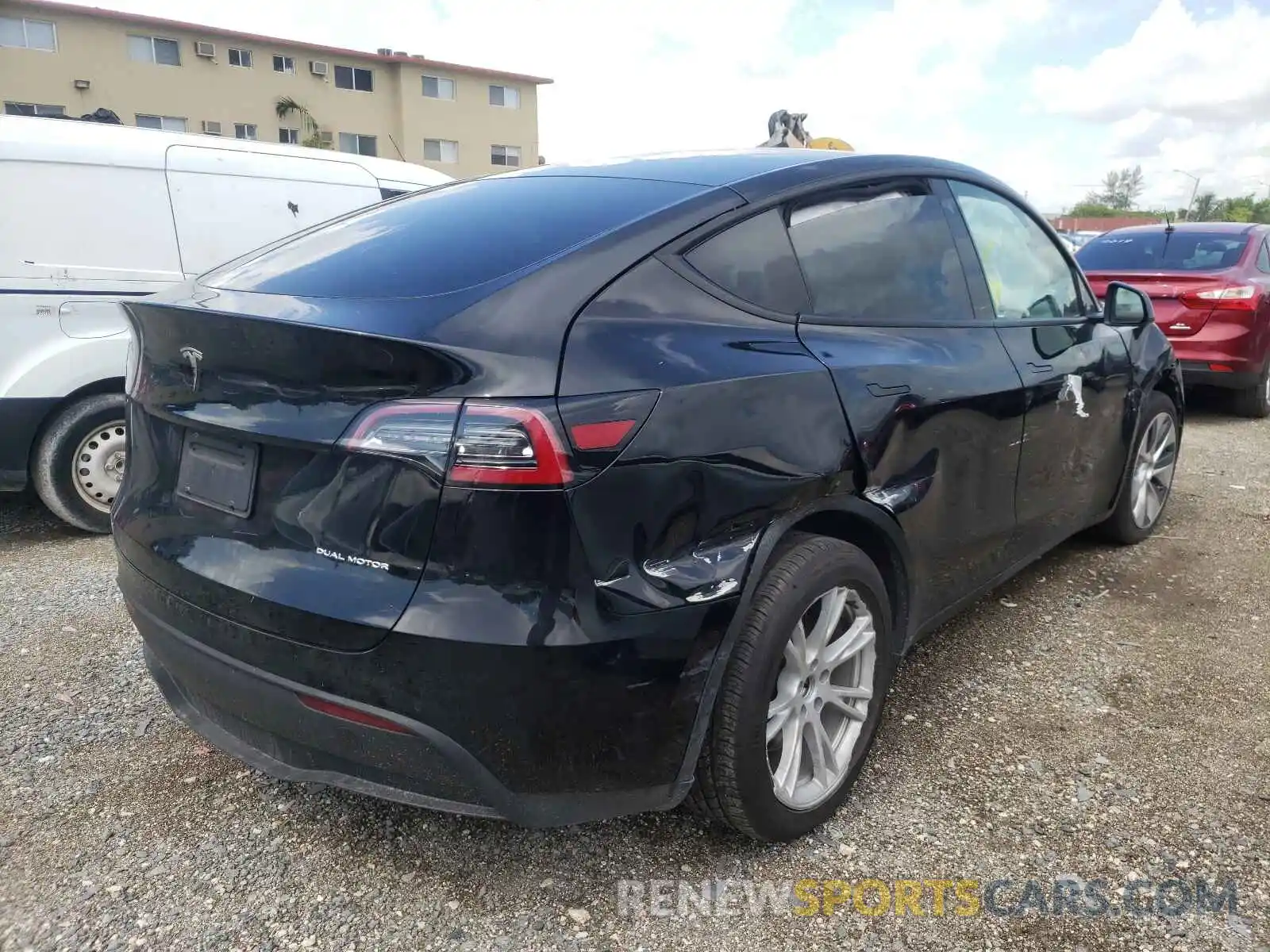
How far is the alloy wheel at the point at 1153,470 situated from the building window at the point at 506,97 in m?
37.1

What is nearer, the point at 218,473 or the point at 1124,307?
the point at 218,473

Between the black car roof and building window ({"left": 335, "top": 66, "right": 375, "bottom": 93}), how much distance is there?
36.4 metres

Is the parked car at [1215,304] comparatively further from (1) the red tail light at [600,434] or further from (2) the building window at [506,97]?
(2) the building window at [506,97]

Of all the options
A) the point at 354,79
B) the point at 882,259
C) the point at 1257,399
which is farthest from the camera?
the point at 354,79

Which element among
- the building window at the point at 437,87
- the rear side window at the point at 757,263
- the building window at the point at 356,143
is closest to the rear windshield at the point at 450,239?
the rear side window at the point at 757,263

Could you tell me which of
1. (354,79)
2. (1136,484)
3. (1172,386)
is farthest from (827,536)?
(354,79)

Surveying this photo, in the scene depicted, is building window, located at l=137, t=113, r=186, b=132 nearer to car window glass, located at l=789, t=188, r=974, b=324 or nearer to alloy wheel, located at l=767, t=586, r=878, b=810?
car window glass, located at l=789, t=188, r=974, b=324

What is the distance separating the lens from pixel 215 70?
31.7 meters

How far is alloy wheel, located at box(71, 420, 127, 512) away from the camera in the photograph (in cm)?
479

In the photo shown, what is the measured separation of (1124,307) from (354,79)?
36.6 m

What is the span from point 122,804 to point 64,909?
41cm

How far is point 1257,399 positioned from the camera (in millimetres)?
7754

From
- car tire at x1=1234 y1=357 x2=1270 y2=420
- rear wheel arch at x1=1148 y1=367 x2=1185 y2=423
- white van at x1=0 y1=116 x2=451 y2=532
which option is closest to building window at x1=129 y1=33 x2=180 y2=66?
white van at x1=0 y1=116 x2=451 y2=532

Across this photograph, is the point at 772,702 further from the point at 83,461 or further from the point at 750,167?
the point at 83,461
